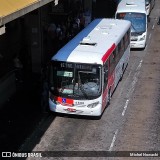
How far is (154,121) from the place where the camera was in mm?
16344

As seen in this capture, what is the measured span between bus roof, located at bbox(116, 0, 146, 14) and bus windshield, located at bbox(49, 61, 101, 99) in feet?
39.0

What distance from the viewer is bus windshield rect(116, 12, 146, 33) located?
25.6m

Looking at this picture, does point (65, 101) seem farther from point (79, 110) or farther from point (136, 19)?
point (136, 19)

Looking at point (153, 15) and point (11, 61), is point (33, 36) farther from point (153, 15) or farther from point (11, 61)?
point (153, 15)

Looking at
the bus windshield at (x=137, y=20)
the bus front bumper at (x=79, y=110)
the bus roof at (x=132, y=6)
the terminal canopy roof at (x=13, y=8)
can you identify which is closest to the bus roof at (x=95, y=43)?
the bus front bumper at (x=79, y=110)

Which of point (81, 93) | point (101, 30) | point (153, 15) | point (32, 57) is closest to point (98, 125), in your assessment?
point (81, 93)

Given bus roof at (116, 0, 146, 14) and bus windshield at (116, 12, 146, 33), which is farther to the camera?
bus roof at (116, 0, 146, 14)

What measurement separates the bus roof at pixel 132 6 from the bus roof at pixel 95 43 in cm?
545

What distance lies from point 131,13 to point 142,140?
43.0ft

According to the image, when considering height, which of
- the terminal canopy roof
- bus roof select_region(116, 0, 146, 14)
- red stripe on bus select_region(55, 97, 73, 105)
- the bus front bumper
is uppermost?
the terminal canopy roof

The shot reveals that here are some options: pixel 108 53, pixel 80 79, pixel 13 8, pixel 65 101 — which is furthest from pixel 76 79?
pixel 13 8

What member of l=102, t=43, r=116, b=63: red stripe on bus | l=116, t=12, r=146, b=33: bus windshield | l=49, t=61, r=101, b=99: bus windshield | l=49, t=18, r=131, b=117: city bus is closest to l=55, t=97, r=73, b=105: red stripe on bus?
l=49, t=18, r=131, b=117: city bus

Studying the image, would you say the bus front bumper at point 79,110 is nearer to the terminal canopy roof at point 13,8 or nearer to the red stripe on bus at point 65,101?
the red stripe on bus at point 65,101

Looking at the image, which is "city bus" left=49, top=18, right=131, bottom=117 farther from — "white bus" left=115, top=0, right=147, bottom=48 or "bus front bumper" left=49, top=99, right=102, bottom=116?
"white bus" left=115, top=0, right=147, bottom=48
